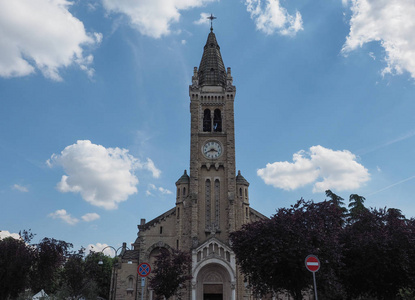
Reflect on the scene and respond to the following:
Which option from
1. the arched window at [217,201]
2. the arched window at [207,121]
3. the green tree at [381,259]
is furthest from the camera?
the arched window at [207,121]

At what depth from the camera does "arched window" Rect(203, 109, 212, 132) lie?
50.7m

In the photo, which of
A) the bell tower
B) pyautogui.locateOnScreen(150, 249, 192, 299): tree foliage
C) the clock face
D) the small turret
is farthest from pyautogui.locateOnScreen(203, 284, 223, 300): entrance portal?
the clock face

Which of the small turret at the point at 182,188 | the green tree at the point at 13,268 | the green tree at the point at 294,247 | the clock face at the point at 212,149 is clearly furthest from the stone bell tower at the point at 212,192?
the green tree at the point at 13,268

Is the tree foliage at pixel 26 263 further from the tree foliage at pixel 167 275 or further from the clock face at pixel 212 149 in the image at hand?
the clock face at pixel 212 149

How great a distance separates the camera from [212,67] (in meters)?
53.9

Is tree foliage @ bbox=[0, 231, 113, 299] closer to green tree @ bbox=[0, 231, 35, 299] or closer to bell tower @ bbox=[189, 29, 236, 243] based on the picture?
green tree @ bbox=[0, 231, 35, 299]

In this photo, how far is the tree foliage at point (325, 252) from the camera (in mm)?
25062

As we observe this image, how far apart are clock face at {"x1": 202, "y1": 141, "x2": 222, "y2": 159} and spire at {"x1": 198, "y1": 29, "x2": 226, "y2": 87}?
947 cm

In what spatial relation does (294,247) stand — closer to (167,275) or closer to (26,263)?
(167,275)

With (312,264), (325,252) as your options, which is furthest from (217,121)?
(312,264)

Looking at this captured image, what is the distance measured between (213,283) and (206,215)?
811 cm

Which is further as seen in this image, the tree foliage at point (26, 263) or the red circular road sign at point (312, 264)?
the tree foliage at point (26, 263)

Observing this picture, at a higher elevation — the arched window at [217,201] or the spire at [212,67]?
the spire at [212,67]

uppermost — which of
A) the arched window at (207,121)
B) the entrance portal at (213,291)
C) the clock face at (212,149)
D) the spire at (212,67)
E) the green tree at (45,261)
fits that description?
the spire at (212,67)
